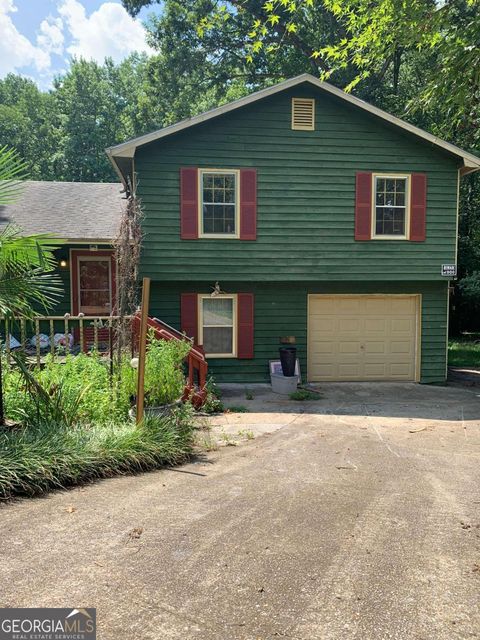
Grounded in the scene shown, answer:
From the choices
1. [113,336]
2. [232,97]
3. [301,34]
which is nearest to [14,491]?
[113,336]

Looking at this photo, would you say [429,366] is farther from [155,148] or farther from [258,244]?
[155,148]

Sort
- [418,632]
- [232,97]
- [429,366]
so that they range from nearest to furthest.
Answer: [418,632] < [429,366] < [232,97]

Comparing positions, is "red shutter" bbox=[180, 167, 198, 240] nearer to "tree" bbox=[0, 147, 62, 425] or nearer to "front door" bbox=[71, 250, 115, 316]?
"front door" bbox=[71, 250, 115, 316]

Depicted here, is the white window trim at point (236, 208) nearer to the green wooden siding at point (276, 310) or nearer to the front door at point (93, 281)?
the green wooden siding at point (276, 310)

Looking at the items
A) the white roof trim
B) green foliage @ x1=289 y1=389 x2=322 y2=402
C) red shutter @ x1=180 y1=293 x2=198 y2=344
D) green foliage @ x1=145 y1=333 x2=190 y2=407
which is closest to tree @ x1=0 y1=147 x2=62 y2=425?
green foliage @ x1=145 y1=333 x2=190 y2=407

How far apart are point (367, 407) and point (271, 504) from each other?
5.14 meters

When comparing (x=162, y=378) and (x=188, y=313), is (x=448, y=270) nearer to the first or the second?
(x=188, y=313)

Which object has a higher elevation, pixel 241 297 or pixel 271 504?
pixel 241 297

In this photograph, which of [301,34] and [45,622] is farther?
[301,34]

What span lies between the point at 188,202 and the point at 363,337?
5.22 m

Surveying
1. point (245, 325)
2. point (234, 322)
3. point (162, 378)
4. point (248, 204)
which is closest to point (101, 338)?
point (234, 322)

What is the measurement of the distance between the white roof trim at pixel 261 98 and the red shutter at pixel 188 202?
913mm

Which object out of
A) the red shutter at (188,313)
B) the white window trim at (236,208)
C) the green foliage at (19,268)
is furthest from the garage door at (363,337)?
the green foliage at (19,268)

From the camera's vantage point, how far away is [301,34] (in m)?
20.4
